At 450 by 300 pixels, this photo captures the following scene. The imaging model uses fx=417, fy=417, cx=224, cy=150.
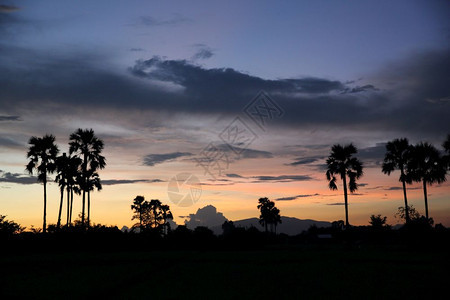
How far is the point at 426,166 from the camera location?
157 ft

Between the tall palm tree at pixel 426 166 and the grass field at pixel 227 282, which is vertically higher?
the tall palm tree at pixel 426 166

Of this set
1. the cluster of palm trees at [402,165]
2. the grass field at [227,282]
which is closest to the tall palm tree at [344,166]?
the cluster of palm trees at [402,165]

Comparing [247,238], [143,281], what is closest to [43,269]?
[143,281]

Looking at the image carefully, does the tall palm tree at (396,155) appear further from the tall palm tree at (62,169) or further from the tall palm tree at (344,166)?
the tall palm tree at (62,169)

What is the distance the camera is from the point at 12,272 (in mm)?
25156

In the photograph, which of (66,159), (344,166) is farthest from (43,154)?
(344,166)

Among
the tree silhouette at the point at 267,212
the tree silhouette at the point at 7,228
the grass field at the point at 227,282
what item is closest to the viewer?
the grass field at the point at 227,282

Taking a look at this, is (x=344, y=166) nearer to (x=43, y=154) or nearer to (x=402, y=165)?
(x=402, y=165)

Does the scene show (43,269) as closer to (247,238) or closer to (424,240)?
(247,238)

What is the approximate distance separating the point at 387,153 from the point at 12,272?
42.9 m

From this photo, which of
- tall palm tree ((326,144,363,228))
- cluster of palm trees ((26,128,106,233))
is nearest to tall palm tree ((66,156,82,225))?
cluster of palm trees ((26,128,106,233))

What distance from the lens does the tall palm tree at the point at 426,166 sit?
4632cm

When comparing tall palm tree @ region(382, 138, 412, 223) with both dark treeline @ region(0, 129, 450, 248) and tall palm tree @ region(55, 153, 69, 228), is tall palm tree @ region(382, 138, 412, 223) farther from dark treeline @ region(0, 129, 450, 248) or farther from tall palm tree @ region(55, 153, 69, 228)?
tall palm tree @ region(55, 153, 69, 228)

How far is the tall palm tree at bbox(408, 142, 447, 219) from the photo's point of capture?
46.3 m
